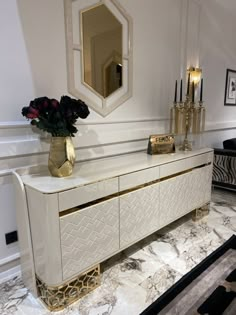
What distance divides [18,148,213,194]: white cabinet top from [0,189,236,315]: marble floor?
2.65 ft

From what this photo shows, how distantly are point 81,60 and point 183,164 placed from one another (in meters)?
1.37

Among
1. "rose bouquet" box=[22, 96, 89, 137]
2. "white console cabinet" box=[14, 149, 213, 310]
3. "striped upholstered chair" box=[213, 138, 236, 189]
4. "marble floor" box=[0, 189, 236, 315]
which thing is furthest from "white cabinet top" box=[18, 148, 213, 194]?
"striped upholstered chair" box=[213, 138, 236, 189]

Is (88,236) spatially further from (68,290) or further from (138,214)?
(138,214)

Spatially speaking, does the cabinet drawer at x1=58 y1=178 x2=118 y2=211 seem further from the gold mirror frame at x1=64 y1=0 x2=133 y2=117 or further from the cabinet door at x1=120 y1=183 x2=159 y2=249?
the gold mirror frame at x1=64 y1=0 x2=133 y2=117

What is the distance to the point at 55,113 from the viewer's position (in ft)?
5.23

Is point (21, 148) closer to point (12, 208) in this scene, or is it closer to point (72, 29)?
point (12, 208)

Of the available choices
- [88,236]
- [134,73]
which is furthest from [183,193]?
[134,73]

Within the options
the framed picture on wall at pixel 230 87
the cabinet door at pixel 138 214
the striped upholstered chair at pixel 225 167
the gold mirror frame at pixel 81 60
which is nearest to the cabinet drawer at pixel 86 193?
the cabinet door at pixel 138 214

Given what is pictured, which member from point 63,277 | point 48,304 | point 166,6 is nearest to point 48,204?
point 63,277

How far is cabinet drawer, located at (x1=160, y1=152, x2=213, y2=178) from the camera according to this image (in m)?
2.21

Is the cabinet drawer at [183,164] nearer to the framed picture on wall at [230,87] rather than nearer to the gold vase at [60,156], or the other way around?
the gold vase at [60,156]

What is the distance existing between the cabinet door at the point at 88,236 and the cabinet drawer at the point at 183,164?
2.08 ft

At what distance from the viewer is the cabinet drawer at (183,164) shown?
7.24ft

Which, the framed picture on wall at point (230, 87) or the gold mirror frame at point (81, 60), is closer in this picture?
the gold mirror frame at point (81, 60)
